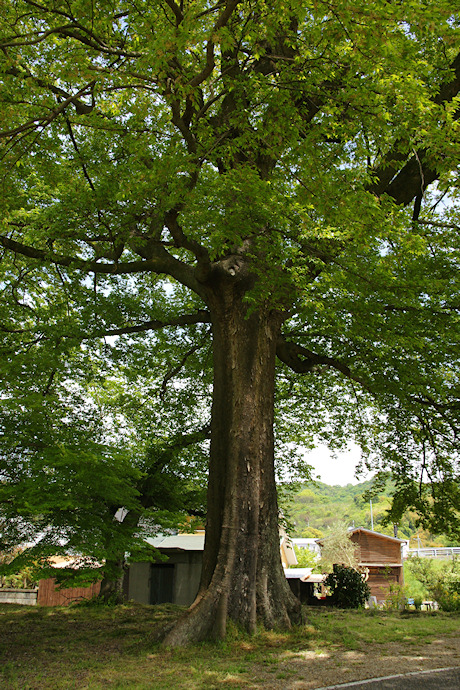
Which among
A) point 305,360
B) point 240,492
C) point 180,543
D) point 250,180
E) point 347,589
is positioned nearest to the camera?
point 250,180

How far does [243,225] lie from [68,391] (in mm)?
8641

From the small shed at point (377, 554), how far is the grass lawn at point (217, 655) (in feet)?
103

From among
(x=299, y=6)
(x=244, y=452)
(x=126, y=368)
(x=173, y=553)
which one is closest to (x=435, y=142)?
(x=299, y=6)

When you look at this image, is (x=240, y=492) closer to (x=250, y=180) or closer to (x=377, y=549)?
(x=250, y=180)

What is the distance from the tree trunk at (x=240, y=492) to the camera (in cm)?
748

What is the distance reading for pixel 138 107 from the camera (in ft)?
25.8

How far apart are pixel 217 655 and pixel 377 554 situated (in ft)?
121

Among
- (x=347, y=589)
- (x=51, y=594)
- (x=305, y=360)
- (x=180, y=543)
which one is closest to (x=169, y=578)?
(x=180, y=543)

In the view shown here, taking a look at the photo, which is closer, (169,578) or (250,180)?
(250,180)

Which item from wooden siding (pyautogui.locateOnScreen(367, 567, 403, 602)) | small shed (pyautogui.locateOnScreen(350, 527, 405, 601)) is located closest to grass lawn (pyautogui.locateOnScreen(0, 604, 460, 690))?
wooden siding (pyautogui.locateOnScreen(367, 567, 403, 602))

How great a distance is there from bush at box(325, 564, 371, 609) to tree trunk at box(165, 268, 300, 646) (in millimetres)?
7328

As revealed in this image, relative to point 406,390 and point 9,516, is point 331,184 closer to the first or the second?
point 406,390

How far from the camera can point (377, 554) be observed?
39531 mm

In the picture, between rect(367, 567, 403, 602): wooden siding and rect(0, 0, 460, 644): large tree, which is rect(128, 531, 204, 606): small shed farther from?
rect(367, 567, 403, 602): wooden siding
